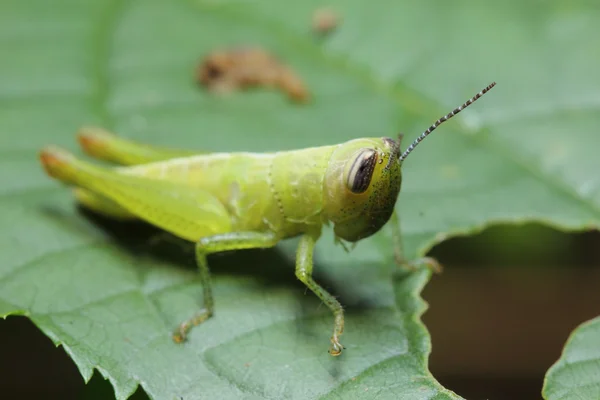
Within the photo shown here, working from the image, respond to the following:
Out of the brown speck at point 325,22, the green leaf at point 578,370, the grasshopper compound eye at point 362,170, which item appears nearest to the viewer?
the green leaf at point 578,370

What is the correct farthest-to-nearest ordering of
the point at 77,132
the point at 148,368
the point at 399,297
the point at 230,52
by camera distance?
1. the point at 230,52
2. the point at 77,132
3. the point at 399,297
4. the point at 148,368

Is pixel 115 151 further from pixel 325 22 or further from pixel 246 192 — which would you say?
pixel 325 22

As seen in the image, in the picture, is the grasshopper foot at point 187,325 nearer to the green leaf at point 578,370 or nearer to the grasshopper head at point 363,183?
the grasshopper head at point 363,183

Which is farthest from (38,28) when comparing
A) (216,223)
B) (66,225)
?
(216,223)

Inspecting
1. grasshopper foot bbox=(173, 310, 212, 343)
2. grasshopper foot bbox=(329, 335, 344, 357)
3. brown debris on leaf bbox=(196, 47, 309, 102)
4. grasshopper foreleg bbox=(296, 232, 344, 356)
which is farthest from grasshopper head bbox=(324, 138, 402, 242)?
brown debris on leaf bbox=(196, 47, 309, 102)

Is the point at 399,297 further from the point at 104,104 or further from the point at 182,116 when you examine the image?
the point at 104,104

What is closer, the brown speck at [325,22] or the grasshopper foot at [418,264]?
the grasshopper foot at [418,264]

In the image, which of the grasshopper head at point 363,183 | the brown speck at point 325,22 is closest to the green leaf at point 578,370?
the grasshopper head at point 363,183
